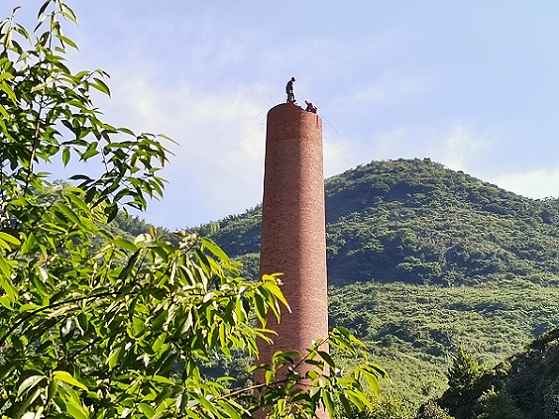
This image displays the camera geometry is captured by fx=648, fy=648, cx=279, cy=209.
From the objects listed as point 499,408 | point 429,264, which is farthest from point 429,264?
point 499,408

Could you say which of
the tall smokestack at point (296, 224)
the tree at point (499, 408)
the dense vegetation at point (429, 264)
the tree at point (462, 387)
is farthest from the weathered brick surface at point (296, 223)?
the dense vegetation at point (429, 264)

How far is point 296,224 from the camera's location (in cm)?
966

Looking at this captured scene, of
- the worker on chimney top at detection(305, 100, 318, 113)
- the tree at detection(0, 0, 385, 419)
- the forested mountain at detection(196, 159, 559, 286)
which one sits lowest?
the tree at detection(0, 0, 385, 419)

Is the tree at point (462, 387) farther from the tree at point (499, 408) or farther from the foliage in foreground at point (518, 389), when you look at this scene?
the tree at point (499, 408)

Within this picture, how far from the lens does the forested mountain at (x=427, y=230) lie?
8450 centimetres

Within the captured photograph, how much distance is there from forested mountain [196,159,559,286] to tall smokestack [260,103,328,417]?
7465 centimetres

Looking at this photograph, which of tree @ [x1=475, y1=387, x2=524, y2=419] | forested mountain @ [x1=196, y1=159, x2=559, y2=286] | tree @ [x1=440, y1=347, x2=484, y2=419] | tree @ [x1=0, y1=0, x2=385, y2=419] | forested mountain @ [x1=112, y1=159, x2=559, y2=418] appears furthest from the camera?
forested mountain @ [x1=196, y1=159, x2=559, y2=286]

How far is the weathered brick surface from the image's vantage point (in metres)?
9.12

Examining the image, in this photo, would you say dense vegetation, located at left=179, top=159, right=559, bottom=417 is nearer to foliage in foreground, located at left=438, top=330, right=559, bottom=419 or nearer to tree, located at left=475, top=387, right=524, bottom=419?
foliage in foreground, located at left=438, top=330, right=559, bottom=419

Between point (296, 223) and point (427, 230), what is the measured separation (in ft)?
A: 291

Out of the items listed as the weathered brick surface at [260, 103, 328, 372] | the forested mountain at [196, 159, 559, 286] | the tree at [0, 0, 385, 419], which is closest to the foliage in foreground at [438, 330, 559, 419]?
the weathered brick surface at [260, 103, 328, 372]

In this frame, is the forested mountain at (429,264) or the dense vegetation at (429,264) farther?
the dense vegetation at (429,264)

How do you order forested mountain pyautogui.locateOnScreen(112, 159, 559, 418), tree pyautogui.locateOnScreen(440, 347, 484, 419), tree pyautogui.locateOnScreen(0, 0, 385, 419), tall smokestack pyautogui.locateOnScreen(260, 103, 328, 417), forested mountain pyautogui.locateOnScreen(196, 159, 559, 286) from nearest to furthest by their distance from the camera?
tree pyautogui.locateOnScreen(0, 0, 385, 419)
tall smokestack pyautogui.locateOnScreen(260, 103, 328, 417)
tree pyautogui.locateOnScreen(440, 347, 484, 419)
forested mountain pyautogui.locateOnScreen(112, 159, 559, 418)
forested mountain pyautogui.locateOnScreen(196, 159, 559, 286)

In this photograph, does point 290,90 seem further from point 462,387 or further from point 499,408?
point 462,387
